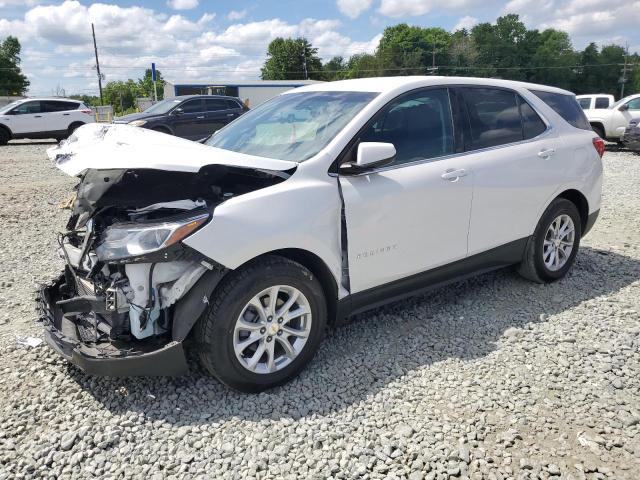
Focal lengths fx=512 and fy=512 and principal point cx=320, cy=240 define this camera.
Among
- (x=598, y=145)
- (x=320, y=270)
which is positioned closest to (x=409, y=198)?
(x=320, y=270)

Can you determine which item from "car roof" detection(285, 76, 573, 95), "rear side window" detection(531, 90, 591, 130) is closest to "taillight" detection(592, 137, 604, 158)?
"rear side window" detection(531, 90, 591, 130)

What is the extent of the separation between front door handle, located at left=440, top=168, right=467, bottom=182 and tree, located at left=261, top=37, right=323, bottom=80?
296ft

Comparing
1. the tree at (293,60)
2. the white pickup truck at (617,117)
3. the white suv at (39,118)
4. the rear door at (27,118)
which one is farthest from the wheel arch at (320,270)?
the tree at (293,60)

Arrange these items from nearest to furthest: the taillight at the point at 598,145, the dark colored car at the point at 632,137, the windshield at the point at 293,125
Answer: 1. the windshield at the point at 293,125
2. the taillight at the point at 598,145
3. the dark colored car at the point at 632,137

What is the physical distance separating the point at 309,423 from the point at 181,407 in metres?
0.76

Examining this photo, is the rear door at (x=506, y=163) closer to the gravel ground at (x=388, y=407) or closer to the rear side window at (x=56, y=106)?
the gravel ground at (x=388, y=407)

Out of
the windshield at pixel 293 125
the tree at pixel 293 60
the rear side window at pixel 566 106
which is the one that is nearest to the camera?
the windshield at pixel 293 125

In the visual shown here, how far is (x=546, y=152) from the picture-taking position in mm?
4410

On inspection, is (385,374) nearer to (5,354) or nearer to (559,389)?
(559,389)

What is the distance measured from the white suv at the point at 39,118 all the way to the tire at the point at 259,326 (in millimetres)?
19063

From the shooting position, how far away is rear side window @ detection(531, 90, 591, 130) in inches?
185

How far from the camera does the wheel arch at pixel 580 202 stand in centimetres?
476

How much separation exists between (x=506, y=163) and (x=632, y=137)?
12.6 m

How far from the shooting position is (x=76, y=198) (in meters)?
3.24
